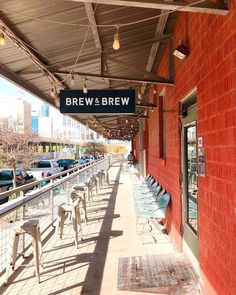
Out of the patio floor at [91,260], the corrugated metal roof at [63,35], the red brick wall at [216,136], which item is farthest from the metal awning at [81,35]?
the patio floor at [91,260]

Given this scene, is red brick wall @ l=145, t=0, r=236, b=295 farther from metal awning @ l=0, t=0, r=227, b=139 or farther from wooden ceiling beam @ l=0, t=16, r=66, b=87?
wooden ceiling beam @ l=0, t=16, r=66, b=87

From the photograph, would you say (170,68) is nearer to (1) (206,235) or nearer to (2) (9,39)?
(2) (9,39)

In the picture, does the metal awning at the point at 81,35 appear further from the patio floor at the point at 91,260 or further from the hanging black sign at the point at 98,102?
the patio floor at the point at 91,260

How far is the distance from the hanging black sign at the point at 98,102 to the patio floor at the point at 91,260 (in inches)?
95.6

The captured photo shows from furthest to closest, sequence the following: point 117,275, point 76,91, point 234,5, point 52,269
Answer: point 76,91 → point 52,269 → point 117,275 → point 234,5

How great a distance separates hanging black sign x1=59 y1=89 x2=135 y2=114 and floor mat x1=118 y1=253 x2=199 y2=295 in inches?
112

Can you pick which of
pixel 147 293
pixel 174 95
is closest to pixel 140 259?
pixel 147 293

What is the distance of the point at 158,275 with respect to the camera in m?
4.41

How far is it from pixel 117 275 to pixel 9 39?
148 inches

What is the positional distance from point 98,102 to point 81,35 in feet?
4.72

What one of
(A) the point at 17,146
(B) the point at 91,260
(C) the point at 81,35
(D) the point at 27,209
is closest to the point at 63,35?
(C) the point at 81,35

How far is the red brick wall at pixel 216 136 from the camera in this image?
9.02 ft

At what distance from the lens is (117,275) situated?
450cm

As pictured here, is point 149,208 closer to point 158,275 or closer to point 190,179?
point 190,179
